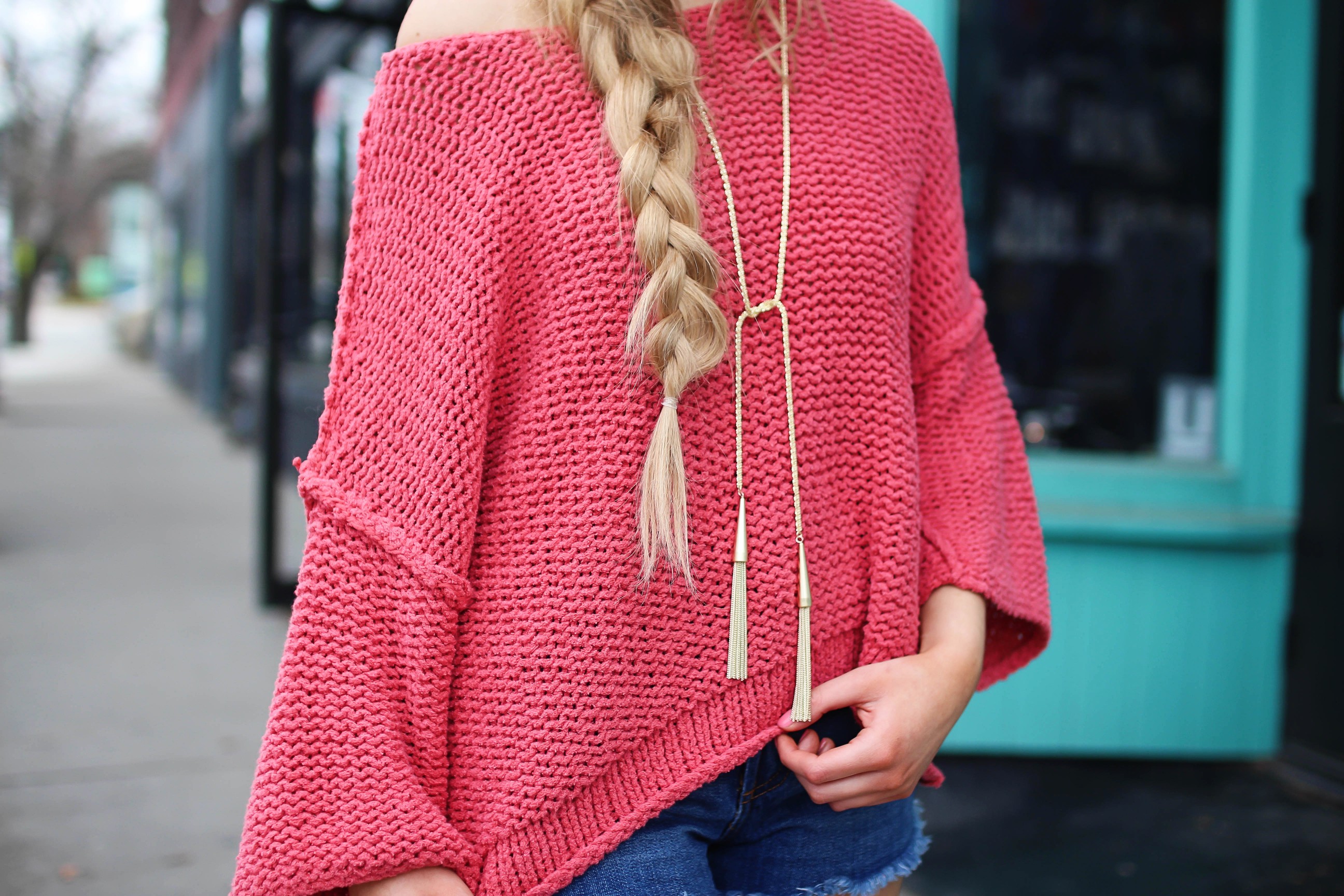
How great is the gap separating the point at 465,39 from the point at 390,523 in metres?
0.42

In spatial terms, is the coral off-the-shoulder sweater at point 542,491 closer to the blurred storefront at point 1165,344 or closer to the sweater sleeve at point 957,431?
the sweater sleeve at point 957,431

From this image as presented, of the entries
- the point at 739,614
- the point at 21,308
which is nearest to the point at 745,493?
the point at 739,614

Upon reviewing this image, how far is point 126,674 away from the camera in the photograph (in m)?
4.60

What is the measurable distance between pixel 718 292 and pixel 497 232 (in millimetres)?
203

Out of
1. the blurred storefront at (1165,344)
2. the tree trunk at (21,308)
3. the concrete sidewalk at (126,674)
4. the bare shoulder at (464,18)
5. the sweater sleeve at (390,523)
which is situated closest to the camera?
the sweater sleeve at (390,523)

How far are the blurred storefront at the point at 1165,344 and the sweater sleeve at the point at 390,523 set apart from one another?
290 cm

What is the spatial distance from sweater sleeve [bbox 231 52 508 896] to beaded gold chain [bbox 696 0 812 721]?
0.22 m

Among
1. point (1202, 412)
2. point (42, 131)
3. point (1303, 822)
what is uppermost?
point (42, 131)

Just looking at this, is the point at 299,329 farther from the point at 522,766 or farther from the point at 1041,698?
the point at 522,766

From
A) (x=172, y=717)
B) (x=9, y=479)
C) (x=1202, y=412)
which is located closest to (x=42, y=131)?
(x=9, y=479)

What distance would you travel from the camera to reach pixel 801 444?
1045 mm

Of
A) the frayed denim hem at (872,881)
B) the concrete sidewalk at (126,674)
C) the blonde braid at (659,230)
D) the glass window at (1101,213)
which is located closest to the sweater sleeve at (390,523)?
the blonde braid at (659,230)

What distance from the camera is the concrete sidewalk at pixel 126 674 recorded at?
3.14m

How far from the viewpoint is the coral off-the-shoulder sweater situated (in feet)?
2.93
